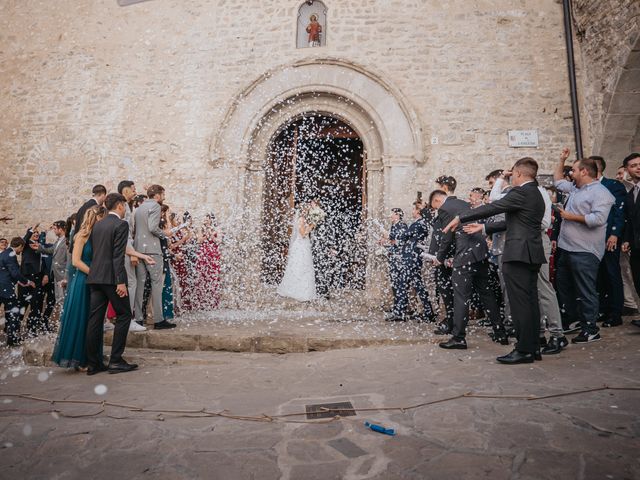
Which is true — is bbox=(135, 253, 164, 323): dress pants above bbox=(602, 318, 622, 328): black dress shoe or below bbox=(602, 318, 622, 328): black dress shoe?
above

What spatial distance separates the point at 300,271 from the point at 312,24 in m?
5.02

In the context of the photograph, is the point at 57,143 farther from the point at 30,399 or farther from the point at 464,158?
the point at 464,158

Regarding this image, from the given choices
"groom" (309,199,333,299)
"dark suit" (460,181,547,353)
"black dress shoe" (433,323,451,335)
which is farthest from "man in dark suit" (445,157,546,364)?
"groom" (309,199,333,299)

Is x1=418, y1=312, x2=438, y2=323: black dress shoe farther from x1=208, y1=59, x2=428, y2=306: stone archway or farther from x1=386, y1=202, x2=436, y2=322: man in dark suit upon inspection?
x1=208, y1=59, x2=428, y2=306: stone archway

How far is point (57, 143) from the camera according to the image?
9.20m

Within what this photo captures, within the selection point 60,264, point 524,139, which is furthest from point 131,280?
point 524,139

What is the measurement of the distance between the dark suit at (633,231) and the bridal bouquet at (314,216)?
16.0 ft

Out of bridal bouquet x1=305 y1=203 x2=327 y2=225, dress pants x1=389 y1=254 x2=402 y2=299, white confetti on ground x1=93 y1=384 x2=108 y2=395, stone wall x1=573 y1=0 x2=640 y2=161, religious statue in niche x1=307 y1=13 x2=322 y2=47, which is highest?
religious statue in niche x1=307 y1=13 x2=322 y2=47

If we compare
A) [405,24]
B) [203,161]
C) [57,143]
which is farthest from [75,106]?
[405,24]

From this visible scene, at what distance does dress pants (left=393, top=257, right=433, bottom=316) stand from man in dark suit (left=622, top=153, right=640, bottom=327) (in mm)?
2384

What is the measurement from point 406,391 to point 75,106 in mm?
9498

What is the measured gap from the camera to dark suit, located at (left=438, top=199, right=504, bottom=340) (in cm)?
432

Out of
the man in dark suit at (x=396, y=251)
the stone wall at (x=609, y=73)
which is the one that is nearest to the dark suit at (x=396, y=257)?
the man in dark suit at (x=396, y=251)

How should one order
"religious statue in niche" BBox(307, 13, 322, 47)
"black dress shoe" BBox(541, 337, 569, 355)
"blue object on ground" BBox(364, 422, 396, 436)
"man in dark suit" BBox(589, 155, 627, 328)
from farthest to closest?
"religious statue in niche" BBox(307, 13, 322, 47), "man in dark suit" BBox(589, 155, 627, 328), "black dress shoe" BBox(541, 337, 569, 355), "blue object on ground" BBox(364, 422, 396, 436)
